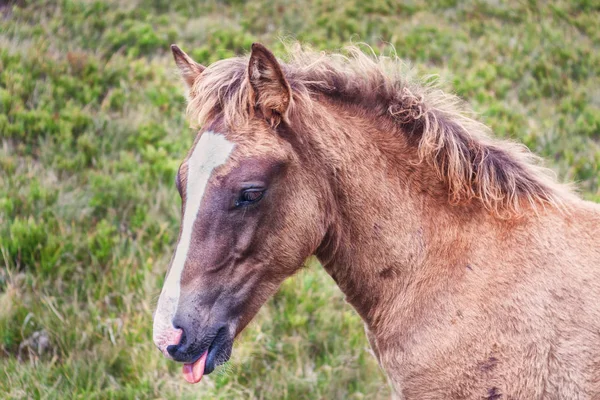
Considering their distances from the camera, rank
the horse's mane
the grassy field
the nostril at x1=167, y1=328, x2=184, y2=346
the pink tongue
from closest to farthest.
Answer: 1. the nostril at x1=167, y1=328, x2=184, y2=346
2. the pink tongue
3. the horse's mane
4. the grassy field

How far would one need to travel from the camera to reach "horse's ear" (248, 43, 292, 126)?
2.85m

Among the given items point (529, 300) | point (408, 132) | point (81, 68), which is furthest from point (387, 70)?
point (81, 68)

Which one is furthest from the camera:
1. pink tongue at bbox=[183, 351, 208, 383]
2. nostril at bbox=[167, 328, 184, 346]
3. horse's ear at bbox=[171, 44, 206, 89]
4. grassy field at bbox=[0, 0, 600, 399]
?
grassy field at bbox=[0, 0, 600, 399]

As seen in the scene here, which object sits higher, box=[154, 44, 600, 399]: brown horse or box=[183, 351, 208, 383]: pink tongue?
box=[154, 44, 600, 399]: brown horse

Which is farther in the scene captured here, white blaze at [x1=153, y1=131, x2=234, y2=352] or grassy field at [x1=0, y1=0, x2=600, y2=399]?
grassy field at [x1=0, y1=0, x2=600, y2=399]

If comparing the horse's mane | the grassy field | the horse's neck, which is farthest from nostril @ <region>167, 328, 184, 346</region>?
the horse's mane

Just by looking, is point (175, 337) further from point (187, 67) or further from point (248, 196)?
point (187, 67)

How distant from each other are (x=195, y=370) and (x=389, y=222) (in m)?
1.24

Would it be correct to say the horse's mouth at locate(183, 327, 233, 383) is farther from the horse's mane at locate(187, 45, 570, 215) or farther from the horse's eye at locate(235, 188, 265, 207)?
the horse's mane at locate(187, 45, 570, 215)

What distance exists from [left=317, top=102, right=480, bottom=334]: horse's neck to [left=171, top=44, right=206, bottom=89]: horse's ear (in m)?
0.95

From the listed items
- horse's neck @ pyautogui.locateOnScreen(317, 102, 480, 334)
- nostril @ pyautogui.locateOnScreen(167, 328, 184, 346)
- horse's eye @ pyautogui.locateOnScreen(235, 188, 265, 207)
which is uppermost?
horse's eye @ pyautogui.locateOnScreen(235, 188, 265, 207)

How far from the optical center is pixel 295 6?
10.5 meters

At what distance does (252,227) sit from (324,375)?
7.26 ft

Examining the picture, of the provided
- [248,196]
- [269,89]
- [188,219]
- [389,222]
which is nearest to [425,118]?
[389,222]
